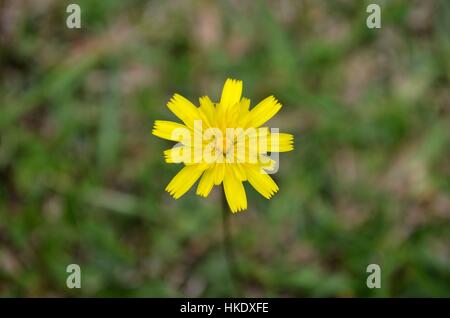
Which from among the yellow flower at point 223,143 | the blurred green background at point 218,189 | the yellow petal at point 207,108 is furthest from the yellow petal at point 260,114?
the blurred green background at point 218,189

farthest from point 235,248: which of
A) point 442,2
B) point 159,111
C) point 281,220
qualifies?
point 442,2

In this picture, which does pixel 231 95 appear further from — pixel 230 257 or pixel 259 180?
pixel 230 257

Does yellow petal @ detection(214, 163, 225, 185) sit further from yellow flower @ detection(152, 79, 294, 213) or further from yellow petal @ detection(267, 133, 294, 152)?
yellow petal @ detection(267, 133, 294, 152)

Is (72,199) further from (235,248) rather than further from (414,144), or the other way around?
(414,144)

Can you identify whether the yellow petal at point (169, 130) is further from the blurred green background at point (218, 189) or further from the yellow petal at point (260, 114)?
the blurred green background at point (218, 189)

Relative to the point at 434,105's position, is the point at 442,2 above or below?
above

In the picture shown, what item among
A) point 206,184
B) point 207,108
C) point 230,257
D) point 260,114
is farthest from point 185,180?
point 230,257
